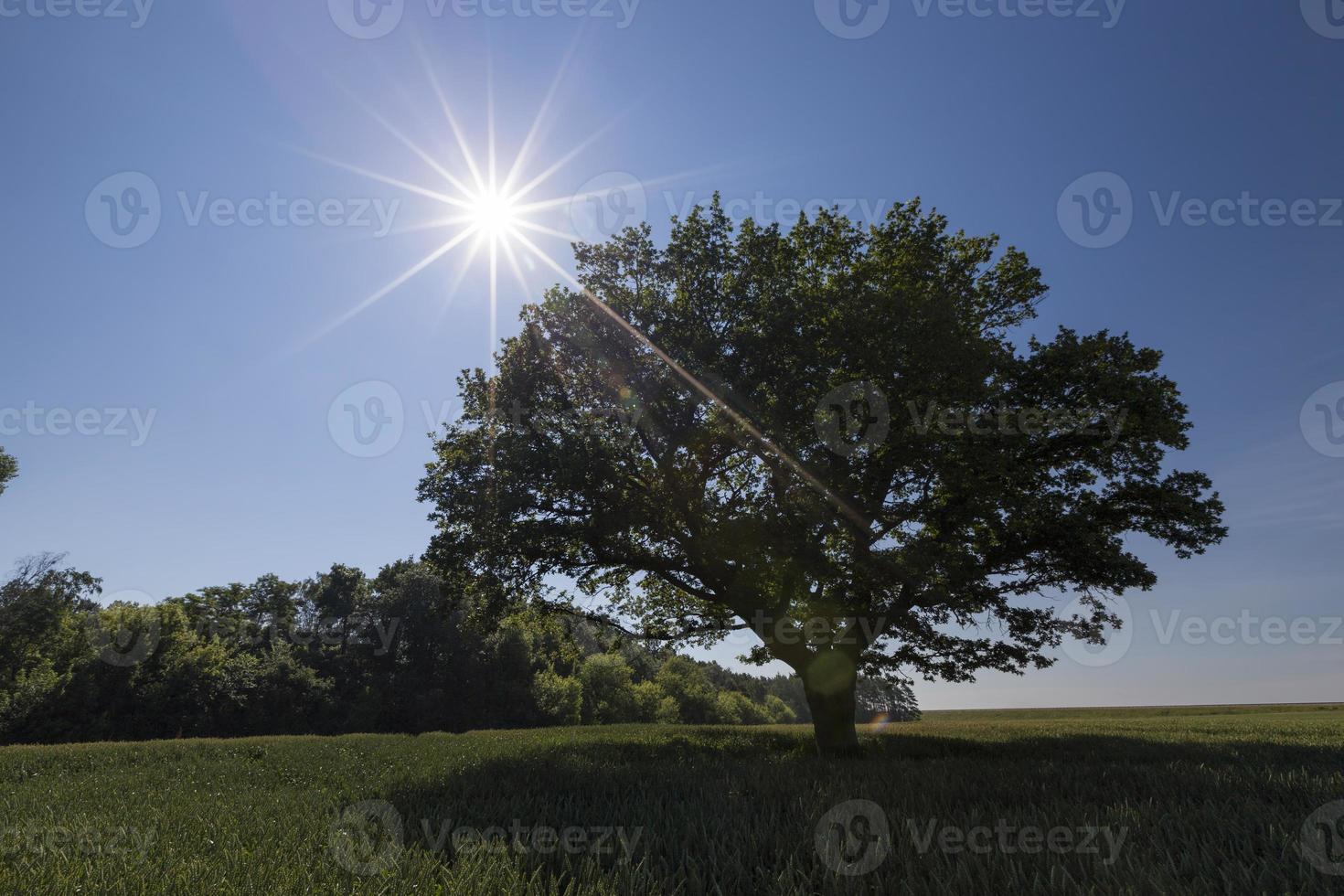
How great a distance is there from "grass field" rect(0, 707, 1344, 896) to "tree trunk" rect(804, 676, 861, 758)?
21.2ft

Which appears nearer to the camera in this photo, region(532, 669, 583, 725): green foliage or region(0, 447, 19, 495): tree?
region(0, 447, 19, 495): tree

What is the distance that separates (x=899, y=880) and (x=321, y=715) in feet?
208

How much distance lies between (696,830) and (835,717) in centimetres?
1352

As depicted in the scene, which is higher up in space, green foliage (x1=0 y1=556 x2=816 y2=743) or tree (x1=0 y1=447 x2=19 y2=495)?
tree (x1=0 y1=447 x2=19 y2=495)

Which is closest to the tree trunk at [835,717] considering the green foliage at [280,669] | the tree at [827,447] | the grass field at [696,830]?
the tree at [827,447]

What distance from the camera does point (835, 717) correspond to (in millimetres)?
18453

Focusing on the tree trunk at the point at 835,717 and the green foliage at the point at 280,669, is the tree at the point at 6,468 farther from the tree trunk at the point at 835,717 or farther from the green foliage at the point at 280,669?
the tree trunk at the point at 835,717

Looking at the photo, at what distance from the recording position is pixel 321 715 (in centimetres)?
5450

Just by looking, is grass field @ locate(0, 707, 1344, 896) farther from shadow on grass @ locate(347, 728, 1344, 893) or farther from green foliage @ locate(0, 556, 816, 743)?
green foliage @ locate(0, 556, 816, 743)

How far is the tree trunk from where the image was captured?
18.2m

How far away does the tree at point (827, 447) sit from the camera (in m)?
16.0

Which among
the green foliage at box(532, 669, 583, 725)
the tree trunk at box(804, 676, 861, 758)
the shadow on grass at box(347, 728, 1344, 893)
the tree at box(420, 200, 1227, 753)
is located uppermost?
the tree at box(420, 200, 1227, 753)

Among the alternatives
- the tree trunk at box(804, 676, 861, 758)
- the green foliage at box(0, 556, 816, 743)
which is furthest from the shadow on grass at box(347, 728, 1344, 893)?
the green foliage at box(0, 556, 816, 743)

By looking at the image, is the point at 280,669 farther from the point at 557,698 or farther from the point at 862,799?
the point at 862,799
